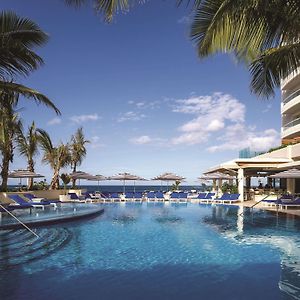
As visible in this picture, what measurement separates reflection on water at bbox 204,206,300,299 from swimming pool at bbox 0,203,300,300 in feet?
0.08

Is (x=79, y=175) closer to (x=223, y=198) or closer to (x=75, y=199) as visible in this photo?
(x=75, y=199)

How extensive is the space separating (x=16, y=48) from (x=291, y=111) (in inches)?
1146

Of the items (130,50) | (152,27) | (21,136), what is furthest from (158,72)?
(21,136)

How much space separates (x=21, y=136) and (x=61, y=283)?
19.0 m

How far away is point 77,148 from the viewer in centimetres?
3438

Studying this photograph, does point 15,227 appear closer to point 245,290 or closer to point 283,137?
point 245,290

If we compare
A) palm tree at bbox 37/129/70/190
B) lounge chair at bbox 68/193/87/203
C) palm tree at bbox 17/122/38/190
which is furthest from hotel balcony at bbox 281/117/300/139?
palm tree at bbox 17/122/38/190

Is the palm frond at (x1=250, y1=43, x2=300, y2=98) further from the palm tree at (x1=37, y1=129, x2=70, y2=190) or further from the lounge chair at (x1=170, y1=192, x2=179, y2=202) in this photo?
the palm tree at (x1=37, y1=129, x2=70, y2=190)

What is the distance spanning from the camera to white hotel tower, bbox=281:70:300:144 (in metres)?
28.7

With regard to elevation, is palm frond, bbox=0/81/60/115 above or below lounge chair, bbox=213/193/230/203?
above

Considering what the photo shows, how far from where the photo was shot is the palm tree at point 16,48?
743 centimetres

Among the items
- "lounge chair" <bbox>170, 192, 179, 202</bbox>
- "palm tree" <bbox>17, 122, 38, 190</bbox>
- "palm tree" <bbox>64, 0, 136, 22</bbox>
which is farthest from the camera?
"lounge chair" <bbox>170, 192, 179, 202</bbox>

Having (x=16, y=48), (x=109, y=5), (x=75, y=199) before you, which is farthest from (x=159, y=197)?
(x=109, y=5)

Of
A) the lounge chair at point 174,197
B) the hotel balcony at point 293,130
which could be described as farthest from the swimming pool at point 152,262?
the hotel balcony at point 293,130
